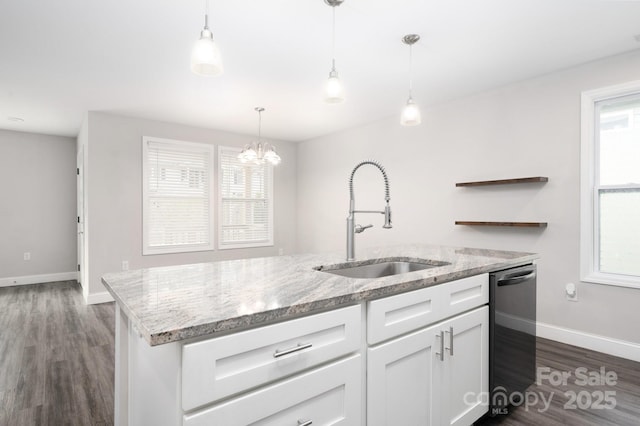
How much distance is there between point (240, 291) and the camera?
1.23 meters

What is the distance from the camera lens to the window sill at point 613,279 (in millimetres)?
2775

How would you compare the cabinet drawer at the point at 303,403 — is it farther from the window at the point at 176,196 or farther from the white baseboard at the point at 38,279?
the white baseboard at the point at 38,279

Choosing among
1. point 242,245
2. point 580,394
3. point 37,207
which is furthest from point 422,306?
point 37,207

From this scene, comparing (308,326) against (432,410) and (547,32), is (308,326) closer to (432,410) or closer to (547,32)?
(432,410)

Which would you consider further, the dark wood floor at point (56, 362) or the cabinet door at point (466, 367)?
the dark wood floor at point (56, 362)

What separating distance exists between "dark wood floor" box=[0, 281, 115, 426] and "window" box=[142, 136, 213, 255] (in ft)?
3.75

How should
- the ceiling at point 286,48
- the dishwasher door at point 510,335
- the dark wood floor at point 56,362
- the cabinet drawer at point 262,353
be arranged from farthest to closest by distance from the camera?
the ceiling at point 286,48, the dark wood floor at point 56,362, the dishwasher door at point 510,335, the cabinet drawer at point 262,353

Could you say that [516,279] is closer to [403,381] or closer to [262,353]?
[403,381]

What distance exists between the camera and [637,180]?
2.82 metres

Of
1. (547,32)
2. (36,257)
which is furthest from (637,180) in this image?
(36,257)

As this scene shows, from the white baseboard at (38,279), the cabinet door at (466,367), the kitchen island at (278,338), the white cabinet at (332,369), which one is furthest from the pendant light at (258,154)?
the white baseboard at (38,279)

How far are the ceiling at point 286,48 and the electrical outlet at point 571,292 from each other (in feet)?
6.41

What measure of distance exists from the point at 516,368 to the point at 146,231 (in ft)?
15.2

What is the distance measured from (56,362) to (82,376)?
43 centimetres
